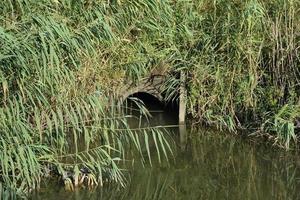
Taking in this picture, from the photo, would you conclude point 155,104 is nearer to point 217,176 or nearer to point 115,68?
point 115,68

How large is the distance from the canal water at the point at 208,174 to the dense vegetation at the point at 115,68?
19 centimetres

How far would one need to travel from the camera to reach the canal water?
524 cm

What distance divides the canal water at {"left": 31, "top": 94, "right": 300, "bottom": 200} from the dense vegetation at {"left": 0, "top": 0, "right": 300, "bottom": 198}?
19 cm

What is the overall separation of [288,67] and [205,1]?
1378 millimetres

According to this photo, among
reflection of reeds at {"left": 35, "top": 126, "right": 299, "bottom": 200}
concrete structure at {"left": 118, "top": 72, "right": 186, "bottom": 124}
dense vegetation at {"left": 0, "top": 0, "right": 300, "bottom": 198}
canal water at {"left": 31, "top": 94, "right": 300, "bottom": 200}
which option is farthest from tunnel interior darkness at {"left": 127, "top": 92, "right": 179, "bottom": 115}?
reflection of reeds at {"left": 35, "top": 126, "right": 299, "bottom": 200}

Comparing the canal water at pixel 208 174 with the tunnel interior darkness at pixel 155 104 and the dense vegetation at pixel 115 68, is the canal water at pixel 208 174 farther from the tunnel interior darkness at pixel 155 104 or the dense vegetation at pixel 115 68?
the tunnel interior darkness at pixel 155 104

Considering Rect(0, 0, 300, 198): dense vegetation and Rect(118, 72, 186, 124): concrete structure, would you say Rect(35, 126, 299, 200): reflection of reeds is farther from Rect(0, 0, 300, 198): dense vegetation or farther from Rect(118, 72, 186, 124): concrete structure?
Rect(118, 72, 186, 124): concrete structure

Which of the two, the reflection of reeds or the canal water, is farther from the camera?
the reflection of reeds

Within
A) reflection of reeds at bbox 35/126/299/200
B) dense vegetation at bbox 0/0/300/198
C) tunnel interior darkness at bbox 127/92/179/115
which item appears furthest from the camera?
tunnel interior darkness at bbox 127/92/179/115

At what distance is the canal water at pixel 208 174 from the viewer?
5.24 m

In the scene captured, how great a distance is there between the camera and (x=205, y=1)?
724 centimetres

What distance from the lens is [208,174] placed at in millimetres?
5879

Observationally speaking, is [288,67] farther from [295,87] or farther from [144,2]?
[144,2]

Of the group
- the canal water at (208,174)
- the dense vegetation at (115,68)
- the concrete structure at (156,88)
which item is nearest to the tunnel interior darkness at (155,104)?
the concrete structure at (156,88)
